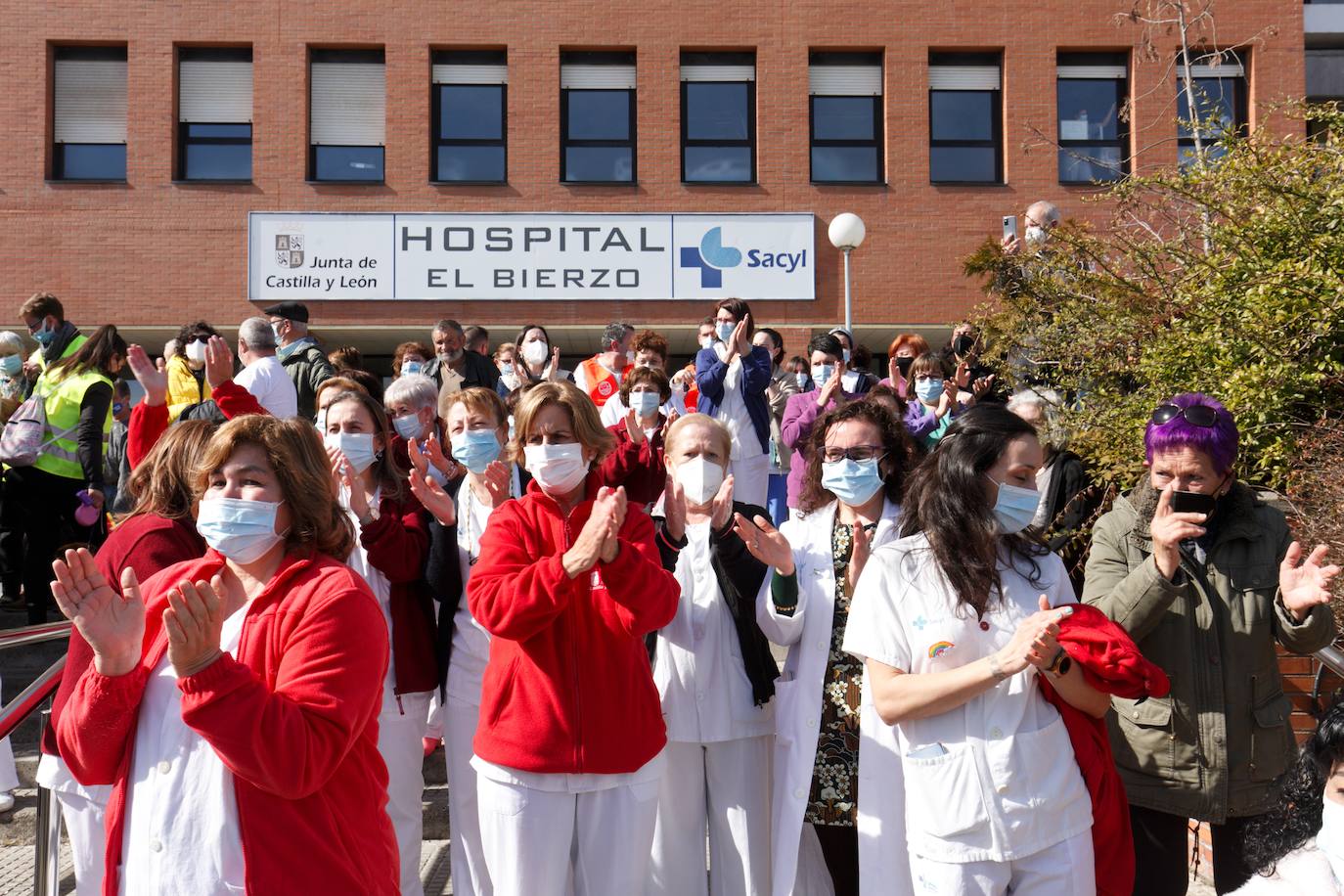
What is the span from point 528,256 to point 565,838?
14.8 meters

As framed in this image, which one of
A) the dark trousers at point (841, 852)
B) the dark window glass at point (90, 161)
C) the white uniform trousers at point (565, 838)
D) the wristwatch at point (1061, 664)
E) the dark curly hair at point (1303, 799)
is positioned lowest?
the dark trousers at point (841, 852)

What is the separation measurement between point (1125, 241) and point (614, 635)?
181 inches

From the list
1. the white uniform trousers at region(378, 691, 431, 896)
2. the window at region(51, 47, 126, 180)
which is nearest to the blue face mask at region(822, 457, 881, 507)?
the white uniform trousers at region(378, 691, 431, 896)

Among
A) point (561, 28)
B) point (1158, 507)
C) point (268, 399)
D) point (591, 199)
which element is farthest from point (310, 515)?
point (561, 28)

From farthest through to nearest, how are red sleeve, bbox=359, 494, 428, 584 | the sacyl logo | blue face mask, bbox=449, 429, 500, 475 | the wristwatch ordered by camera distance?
1. the sacyl logo
2. blue face mask, bbox=449, 429, 500, 475
3. red sleeve, bbox=359, 494, 428, 584
4. the wristwatch

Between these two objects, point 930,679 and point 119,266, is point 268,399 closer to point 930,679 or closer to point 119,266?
point 930,679

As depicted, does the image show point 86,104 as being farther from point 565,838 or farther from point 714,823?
point 565,838

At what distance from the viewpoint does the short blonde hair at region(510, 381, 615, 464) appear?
13.0 ft

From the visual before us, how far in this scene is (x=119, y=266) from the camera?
17.5m

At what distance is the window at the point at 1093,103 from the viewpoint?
18.2 m

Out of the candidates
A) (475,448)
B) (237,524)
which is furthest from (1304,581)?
(475,448)

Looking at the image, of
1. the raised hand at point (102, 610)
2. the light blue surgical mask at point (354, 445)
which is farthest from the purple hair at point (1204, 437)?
the light blue surgical mask at point (354, 445)

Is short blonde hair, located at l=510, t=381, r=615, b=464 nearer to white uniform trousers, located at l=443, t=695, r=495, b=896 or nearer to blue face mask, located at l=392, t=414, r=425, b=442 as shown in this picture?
white uniform trousers, located at l=443, t=695, r=495, b=896

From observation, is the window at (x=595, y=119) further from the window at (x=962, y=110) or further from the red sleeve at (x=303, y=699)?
the red sleeve at (x=303, y=699)
